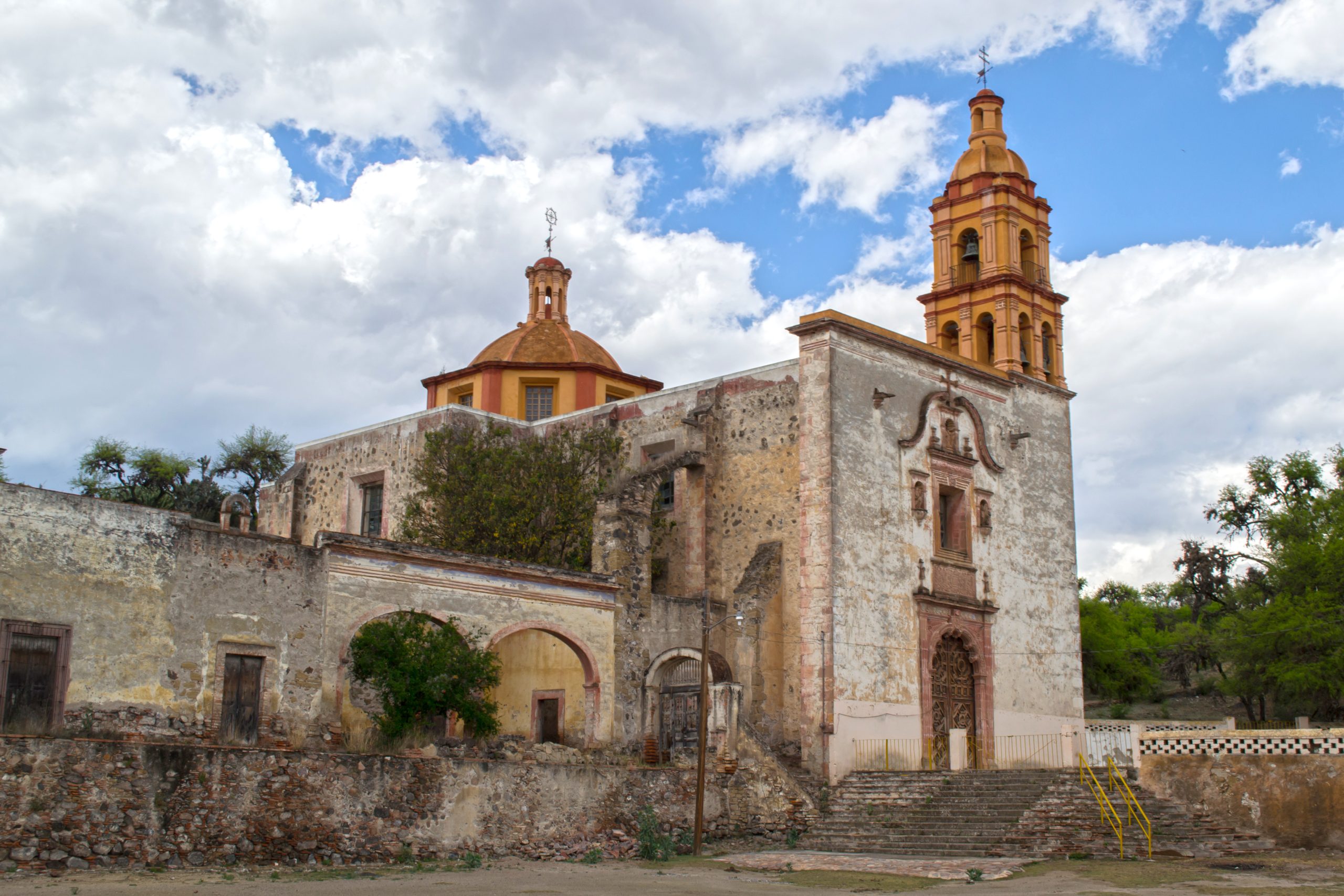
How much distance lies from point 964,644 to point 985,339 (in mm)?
7785

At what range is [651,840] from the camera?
20.8 m

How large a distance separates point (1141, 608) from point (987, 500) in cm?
2734

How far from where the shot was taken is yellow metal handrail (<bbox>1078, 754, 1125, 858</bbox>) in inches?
792

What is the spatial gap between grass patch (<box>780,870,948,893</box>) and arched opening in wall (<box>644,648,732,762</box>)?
5.33m

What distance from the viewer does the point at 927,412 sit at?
2770 centimetres

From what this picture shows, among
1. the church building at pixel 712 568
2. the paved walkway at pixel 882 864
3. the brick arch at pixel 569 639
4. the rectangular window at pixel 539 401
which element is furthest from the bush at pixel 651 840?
the rectangular window at pixel 539 401

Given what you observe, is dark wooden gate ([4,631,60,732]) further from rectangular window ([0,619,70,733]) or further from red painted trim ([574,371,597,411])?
red painted trim ([574,371,597,411])

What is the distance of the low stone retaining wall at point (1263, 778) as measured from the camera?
19750 mm

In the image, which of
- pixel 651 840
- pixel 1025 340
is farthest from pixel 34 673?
pixel 1025 340

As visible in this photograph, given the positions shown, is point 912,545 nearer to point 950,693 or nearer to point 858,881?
point 950,693

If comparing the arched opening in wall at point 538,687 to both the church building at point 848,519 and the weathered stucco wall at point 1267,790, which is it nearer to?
the church building at point 848,519

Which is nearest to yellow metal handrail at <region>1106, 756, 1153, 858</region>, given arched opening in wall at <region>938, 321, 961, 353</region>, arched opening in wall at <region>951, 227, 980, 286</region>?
arched opening in wall at <region>938, 321, 961, 353</region>

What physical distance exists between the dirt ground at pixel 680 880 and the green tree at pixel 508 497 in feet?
28.1

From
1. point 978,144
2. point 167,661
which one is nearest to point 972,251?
point 978,144
